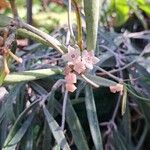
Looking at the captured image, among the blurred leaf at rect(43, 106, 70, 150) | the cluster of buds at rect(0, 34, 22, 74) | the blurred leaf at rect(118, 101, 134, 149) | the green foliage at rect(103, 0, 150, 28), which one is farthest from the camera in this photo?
the green foliage at rect(103, 0, 150, 28)

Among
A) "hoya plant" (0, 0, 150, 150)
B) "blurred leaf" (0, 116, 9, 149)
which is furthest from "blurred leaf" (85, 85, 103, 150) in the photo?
"blurred leaf" (0, 116, 9, 149)

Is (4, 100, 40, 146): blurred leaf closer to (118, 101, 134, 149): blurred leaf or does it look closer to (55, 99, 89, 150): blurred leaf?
(55, 99, 89, 150): blurred leaf

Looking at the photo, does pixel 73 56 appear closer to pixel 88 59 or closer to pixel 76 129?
pixel 88 59

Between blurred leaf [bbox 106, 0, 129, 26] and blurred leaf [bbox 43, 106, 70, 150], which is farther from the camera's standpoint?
blurred leaf [bbox 106, 0, 129, 26]

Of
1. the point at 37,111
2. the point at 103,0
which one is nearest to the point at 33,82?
the point at 37,111

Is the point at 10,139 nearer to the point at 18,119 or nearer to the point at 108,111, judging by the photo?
the point at 18,119

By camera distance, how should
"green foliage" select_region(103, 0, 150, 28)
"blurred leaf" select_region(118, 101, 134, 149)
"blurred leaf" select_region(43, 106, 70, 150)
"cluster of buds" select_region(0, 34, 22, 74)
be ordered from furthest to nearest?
"green foliage" select_region(103, 0, 150, 28), "blurred leaf" select_region(118, 101, 134, 149), "blurred leaf" select_region(43, 106, 70, 150), "cluster of buds" select_region(0, 34, 22, 74)

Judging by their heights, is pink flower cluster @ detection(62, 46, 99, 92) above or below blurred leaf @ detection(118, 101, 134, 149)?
above
